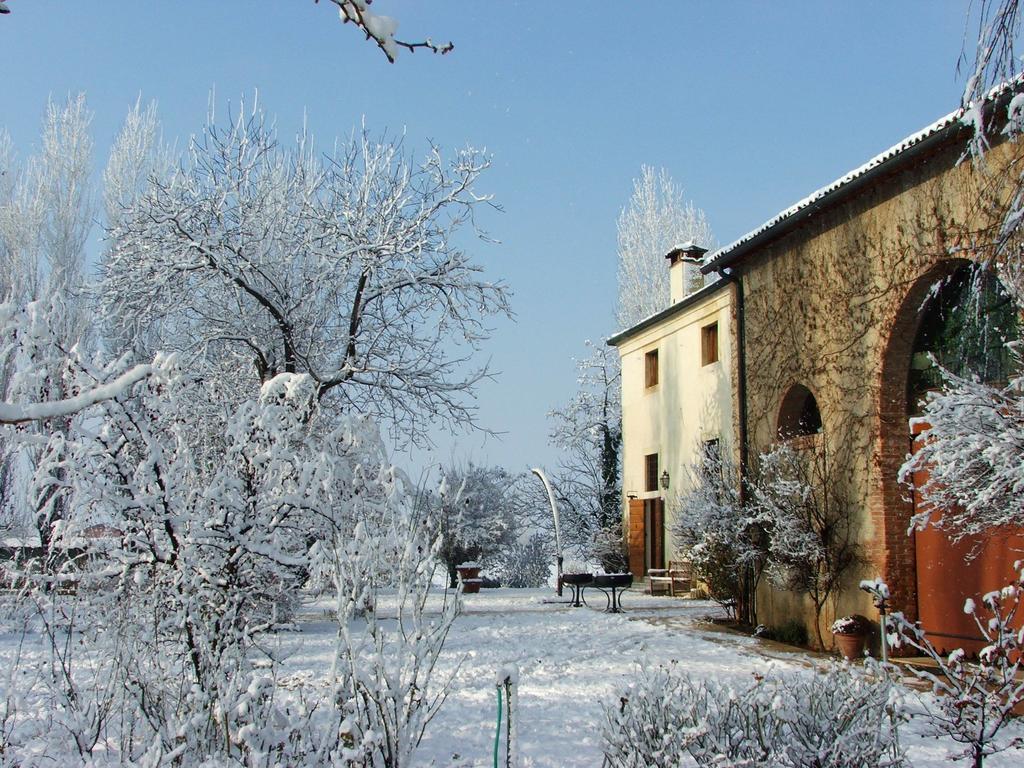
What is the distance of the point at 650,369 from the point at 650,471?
2302 mm

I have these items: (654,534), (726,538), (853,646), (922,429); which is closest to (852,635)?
(853,646)

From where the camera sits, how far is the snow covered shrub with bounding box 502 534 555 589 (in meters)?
25.4

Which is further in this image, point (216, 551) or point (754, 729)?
point (216, 551)

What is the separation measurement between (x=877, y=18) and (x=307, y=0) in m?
3.10

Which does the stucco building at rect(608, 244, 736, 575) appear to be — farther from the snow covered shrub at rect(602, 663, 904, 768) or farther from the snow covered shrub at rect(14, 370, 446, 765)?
the snow covered shrub at rect(602, 663, 904, 768)

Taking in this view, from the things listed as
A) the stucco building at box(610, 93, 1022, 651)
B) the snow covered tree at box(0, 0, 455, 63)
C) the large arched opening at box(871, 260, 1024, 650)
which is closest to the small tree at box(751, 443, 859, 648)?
the stucco building at box(610, 93, 1022, 651)

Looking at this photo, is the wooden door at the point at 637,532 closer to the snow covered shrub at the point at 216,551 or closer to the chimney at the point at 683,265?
the chimney at the point at 683,265

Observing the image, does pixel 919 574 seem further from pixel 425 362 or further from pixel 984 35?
pixel 425 362

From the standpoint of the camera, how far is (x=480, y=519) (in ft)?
78.4

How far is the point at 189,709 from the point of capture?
389 centimetres

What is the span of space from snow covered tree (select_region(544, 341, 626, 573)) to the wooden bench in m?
9.88

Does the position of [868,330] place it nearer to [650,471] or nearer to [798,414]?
[798,414]

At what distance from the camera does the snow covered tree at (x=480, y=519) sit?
22109 millimetres

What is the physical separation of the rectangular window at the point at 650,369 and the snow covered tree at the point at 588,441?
8009 millimetres
